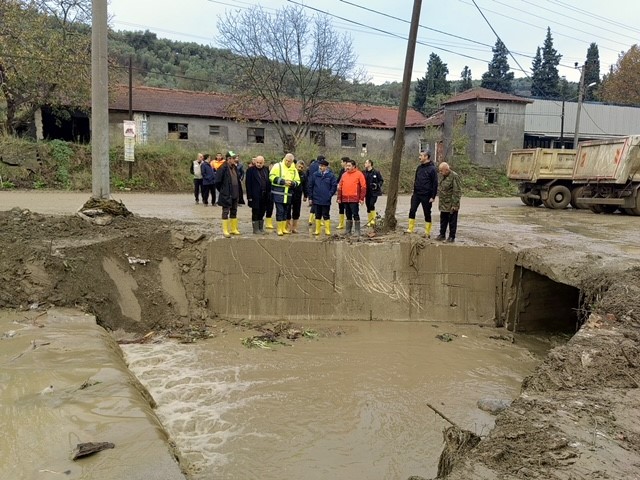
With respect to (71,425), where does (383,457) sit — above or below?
below

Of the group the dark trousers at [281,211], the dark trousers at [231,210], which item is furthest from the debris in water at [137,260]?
the dark trousers at [281,211]

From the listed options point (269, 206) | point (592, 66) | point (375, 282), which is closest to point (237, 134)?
point (269, 206)

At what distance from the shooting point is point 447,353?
957cm

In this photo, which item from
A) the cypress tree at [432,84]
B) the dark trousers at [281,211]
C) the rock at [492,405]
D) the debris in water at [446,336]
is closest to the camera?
the rock at [492,405]

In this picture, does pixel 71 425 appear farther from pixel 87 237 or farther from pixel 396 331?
pixel 396 331

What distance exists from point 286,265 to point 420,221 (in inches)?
238

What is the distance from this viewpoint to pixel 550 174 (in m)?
20.3

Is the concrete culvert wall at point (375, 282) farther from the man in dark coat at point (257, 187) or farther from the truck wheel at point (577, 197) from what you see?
the truck wheel at point (577, 197)

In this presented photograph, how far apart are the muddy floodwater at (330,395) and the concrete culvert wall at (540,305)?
567 mm

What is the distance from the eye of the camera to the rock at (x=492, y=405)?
7.23m

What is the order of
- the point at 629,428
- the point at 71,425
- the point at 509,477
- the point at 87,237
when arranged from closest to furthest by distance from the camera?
1. the point at 509,477
2. the point at 629,428
3. the point at 71,425
4. the point at 87,237

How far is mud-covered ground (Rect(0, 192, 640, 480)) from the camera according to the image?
3979 mm

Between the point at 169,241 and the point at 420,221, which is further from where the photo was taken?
the point at 420,221

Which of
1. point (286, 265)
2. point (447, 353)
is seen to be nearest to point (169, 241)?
point (286, 265)
